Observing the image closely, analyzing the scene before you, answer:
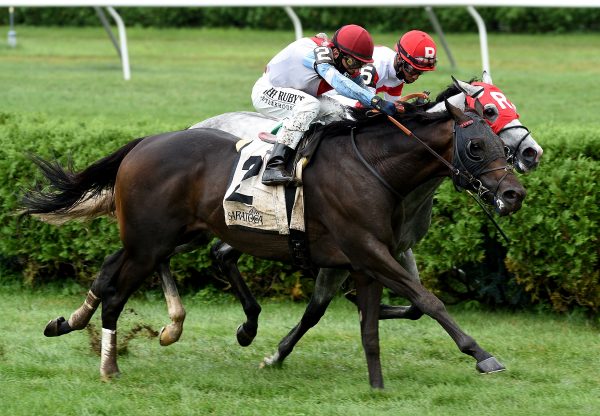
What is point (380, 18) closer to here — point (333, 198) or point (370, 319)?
point (333, 198)

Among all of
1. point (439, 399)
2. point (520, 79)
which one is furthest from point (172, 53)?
point (439, 399)

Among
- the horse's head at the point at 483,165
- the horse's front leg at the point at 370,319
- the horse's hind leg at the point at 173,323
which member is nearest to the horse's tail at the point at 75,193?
the horse's hind leg at the point at 173,323

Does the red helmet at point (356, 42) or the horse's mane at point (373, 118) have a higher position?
A: the red helmet at point (356, 42)

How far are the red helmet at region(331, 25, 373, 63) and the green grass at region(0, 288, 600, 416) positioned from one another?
1.90m

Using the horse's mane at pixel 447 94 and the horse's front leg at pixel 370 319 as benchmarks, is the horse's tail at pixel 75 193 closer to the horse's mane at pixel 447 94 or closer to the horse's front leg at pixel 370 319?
the horse's front leg at pixel 370 319

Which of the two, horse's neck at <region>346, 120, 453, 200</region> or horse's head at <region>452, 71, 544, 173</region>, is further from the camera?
horse's head at <region>452, 71, 544, 173</region>

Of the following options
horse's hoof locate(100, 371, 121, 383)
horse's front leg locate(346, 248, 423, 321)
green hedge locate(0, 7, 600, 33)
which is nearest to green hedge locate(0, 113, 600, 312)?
horse's front leg locate(346, 248, 423, 321)

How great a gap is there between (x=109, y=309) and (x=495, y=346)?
268 cm

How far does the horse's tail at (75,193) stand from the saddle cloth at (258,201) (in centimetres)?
94

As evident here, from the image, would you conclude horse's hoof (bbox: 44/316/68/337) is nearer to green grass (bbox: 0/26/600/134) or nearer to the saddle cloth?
the saddle cloth

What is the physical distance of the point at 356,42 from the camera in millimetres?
6180

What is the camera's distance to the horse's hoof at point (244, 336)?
7.03m

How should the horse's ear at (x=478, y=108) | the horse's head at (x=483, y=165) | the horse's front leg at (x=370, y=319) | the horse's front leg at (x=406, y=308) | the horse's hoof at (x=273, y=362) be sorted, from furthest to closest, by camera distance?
1. the horse's front leg at (x=406, y=308)
2. the horse's hoof at (x=273, y=362)
3. the horse's front leg at (x=370, y=319)
4. the horse's ear at (x=478, y=108)
5. the horse's head at (x=483, y=165)

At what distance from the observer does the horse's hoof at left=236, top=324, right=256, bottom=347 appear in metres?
7.03
